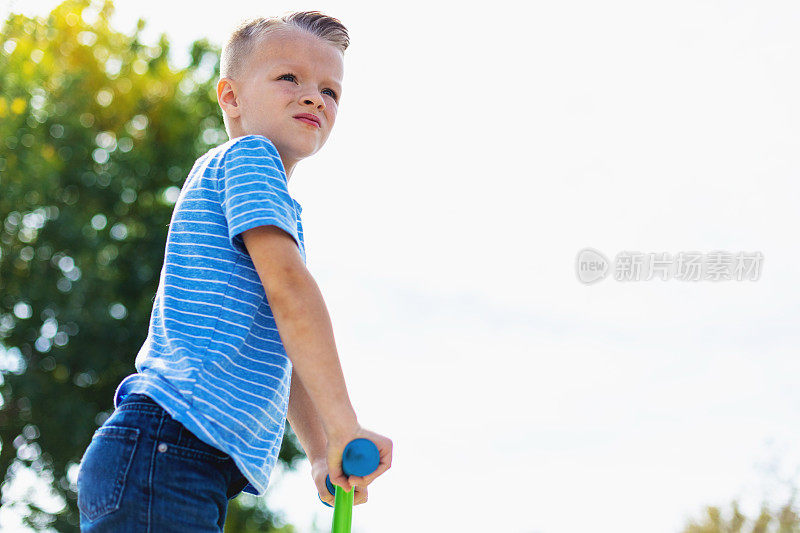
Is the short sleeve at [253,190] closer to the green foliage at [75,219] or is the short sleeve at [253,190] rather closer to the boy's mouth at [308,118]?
the boy's mouth at [308,118]

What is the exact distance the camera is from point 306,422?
2188mm

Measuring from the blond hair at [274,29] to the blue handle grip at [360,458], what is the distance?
1.01 meters

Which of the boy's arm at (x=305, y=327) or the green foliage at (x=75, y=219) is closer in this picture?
the boy's arm at (x=305, y=327)

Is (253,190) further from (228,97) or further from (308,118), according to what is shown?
(228,97)

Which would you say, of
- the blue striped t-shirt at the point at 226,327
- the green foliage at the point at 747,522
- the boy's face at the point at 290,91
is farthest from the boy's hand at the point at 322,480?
the green foliage at the point at 747,522

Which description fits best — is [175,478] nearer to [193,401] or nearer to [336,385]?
[193,401]

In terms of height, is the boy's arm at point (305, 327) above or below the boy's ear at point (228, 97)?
below

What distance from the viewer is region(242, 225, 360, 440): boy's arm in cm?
169

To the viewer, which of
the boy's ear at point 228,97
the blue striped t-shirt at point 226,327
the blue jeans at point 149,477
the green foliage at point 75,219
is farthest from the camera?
the green foliage at point 75,219

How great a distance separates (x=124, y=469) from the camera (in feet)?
5.49

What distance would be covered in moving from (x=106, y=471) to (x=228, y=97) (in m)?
0.99

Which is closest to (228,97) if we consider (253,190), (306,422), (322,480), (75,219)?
(253,190)

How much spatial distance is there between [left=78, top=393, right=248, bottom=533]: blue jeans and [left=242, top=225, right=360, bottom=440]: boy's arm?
0.24 m

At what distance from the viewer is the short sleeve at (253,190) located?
1.80 meters
